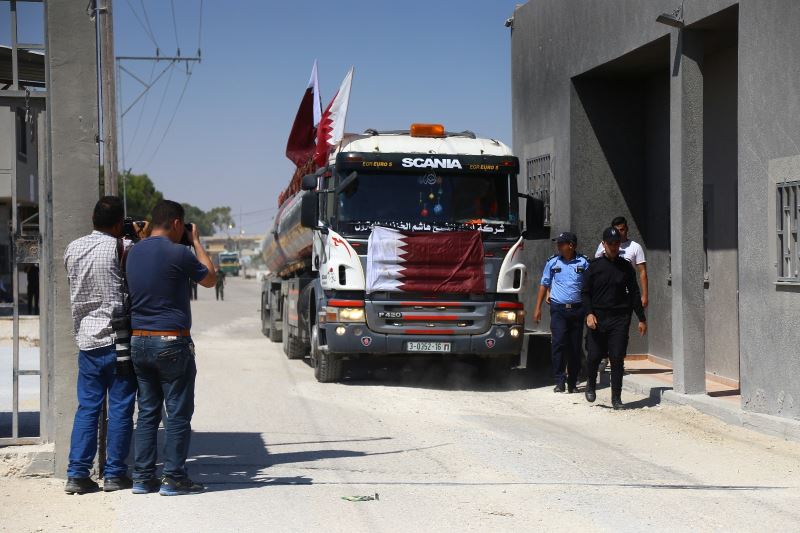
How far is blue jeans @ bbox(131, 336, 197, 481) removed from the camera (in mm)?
7262

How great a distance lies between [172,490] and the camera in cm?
730

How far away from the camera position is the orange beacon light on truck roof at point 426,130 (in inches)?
587

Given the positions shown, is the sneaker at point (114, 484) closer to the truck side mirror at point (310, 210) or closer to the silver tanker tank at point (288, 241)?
the truck side mirror at point (310, 210)

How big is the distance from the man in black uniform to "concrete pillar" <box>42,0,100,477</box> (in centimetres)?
625

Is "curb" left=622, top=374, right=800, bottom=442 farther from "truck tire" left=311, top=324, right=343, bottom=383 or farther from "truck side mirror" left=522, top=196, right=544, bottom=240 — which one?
"truck tire" left=311, top=324, right=343, bottom=383

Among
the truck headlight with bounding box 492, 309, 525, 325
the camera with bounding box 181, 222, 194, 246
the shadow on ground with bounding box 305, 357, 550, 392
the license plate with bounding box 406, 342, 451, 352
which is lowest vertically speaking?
the shadow on ground with bounding box 305, 357, 550, 392

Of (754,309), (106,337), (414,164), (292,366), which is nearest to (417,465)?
(106,337)

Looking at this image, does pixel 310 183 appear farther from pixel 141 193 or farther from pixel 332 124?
pixel 141 193

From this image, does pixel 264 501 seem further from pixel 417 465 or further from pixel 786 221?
pixel 786 221

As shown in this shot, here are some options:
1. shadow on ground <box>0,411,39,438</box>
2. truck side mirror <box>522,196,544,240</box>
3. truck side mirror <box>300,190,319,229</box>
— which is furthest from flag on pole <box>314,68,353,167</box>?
shadow on ground <box>0,411,39,438</box>

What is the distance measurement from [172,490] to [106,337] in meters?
1.09

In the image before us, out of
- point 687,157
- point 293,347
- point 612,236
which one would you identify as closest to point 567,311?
point 612,236

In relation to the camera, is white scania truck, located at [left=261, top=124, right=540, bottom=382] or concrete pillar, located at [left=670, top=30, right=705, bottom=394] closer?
concrete pillar, located at [left=670, top=30, right=705, bottom=394]

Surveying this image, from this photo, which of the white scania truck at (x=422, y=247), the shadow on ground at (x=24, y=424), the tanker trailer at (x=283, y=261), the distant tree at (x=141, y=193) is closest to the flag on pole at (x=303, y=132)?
the tanker trailer at (x=283, y=261)
